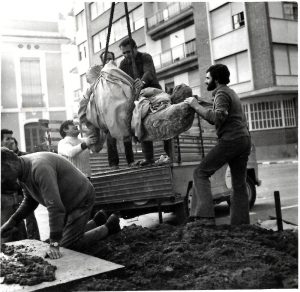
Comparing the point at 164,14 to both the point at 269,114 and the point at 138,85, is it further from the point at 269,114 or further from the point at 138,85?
the point at 138,85

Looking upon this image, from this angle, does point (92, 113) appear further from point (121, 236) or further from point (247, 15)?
point (247, 15)

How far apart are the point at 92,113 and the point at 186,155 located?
68.1 inches

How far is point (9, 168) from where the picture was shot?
3.48m

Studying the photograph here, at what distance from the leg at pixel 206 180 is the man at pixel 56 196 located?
91cm

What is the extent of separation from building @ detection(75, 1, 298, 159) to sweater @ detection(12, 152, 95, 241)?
948 centimetres

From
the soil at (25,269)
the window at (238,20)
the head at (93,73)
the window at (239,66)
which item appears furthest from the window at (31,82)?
the window at (238,20)

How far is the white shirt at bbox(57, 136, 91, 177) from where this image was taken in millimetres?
5742

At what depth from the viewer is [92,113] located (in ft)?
16.8

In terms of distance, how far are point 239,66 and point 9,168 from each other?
58.4 feet

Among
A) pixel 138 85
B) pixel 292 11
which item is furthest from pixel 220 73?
pixel 292 11

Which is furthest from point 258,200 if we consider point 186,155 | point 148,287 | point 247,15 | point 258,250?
point 247,15

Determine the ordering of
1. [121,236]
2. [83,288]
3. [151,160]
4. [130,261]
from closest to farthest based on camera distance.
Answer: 1. [83,288]
2. [130,261]
3. [121,236]
4. [151,160]

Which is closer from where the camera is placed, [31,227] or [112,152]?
[31,227]

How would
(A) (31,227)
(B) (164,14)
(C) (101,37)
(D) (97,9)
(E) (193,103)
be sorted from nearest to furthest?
(E) (193,103) → (A) (31,227) → (D) (97,9) → (C) (101,37) → (B) (164,14)
